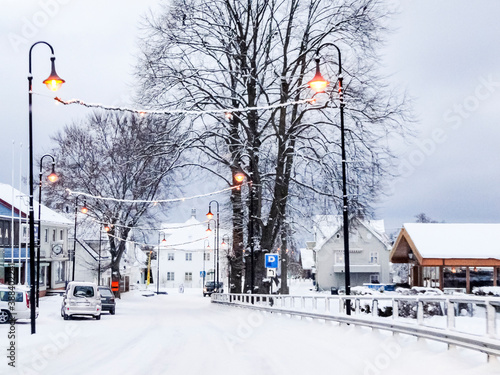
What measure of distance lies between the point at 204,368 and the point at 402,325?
4474 millimetres

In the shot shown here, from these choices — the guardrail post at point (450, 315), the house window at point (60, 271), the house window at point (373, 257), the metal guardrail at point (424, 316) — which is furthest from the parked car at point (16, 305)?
the house window at point (373, 257)

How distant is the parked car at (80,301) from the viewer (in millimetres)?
29938

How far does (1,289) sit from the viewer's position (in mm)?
26953

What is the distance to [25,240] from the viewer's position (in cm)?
5006

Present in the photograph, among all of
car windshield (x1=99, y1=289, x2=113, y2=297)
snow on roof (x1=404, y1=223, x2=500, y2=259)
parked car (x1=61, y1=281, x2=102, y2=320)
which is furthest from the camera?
snow on roof (x1=404, y1=223, x2=500, y2=259)

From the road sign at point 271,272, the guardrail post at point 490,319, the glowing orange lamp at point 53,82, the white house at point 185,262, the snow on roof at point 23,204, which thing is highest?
the glowing orange lamp at point 53,82

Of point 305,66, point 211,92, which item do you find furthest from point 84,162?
point 305,66

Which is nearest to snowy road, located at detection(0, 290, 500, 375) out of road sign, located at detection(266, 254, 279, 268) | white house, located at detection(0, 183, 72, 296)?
road sign, located at detection(266, 254, 279, 268)

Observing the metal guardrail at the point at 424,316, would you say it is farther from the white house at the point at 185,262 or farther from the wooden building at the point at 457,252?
the white house at the point at 185,262

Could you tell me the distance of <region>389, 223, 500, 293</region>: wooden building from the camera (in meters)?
40.1

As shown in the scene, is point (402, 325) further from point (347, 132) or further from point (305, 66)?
point (305, 66)

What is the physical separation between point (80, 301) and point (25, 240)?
72.2 feet

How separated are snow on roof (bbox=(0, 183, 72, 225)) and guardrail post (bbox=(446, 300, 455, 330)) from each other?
38272mm

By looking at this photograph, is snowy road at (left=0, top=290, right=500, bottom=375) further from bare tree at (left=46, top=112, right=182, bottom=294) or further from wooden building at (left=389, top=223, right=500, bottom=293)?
bare tree at (left=46, top=112, right=182, bottom=294)
